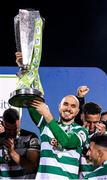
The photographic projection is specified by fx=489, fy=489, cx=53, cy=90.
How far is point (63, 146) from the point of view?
8.15ft

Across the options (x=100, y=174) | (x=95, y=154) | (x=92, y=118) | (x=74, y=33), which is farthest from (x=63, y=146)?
(x=74, y=33)

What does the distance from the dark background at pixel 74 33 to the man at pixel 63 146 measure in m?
0.44

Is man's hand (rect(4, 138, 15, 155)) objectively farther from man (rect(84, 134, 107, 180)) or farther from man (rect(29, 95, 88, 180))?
man (rect(84, 134, 107, 180))

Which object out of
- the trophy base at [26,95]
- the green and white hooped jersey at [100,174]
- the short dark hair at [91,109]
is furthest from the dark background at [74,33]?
the green and white hooped jersey at [100,174]

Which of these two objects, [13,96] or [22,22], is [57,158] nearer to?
[13,96]

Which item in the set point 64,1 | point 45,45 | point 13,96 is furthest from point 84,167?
point 64,1

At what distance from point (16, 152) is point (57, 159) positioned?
0.32 metres

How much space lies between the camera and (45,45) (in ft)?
A: 9.93

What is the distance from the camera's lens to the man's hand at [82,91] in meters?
2.95

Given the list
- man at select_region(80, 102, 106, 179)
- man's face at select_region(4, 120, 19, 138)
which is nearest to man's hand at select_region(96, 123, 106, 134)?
man at select_region(80, 102, 106, 179)

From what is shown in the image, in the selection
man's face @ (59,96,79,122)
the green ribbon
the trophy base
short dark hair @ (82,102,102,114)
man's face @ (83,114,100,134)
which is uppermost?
the green ribbon

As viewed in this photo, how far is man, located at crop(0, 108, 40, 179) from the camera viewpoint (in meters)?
2.70

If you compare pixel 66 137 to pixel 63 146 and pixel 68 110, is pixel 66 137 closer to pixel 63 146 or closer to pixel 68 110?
pixel 63 146

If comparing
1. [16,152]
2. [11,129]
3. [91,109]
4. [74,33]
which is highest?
[74,33]
